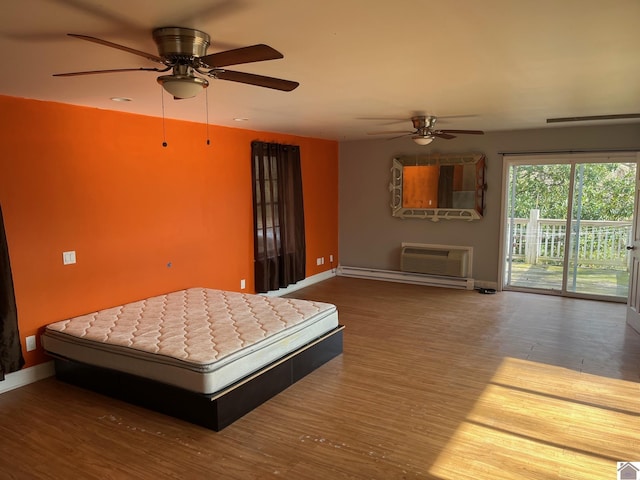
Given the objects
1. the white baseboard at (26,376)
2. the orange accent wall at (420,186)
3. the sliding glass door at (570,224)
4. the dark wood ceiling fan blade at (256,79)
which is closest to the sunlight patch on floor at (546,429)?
the dark wood ceiling fan blade at (256,79)

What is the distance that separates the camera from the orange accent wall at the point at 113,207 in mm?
3559

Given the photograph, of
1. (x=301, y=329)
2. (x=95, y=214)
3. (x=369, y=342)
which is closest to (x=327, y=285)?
(x=369, y=342)

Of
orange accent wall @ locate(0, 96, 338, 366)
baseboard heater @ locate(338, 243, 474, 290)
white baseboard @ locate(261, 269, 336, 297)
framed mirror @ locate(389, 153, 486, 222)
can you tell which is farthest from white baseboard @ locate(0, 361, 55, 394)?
framed mirror @ locate(389, 153, 486, 222)

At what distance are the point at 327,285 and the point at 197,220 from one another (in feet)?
8.88

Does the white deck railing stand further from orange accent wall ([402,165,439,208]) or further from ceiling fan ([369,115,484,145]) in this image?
ceiling fan ([369,115,484,145])

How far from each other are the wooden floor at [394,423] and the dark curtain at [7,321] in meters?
0.25

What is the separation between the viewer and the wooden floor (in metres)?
2.55

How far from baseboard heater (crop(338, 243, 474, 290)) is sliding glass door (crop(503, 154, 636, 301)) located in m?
0.58

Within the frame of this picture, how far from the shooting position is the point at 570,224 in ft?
20.4

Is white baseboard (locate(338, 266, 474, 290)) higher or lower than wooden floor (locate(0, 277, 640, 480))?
higher

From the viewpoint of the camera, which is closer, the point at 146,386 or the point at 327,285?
the point at 146,386

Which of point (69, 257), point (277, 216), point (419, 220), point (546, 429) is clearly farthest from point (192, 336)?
point (419, 220)

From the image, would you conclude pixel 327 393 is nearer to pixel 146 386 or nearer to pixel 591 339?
pixel 146 386

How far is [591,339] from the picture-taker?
4.59m
